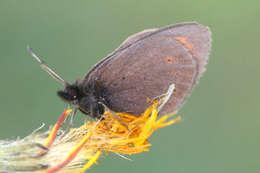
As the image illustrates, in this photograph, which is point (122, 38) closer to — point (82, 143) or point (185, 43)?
point (185, 43)

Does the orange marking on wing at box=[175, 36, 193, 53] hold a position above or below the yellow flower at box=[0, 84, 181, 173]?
above

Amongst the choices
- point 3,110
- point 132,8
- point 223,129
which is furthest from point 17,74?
point 223,129

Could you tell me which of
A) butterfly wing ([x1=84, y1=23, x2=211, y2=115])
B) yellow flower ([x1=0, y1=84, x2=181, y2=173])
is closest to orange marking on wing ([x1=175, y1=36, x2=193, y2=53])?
butterfly wing ([x1=84, y1=23, x2=211, y2=115])

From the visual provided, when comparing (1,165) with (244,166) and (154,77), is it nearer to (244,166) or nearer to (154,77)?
(154,77)

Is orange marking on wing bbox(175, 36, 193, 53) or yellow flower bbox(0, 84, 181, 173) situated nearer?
yellow flower bbox(0, 84, 181, 173)

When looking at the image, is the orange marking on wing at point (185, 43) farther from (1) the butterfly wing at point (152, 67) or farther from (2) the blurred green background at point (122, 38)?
(2) the blurred green background at point (122, 38)

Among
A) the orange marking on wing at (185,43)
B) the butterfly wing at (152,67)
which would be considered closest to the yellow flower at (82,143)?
the butterfly wing at (152,67)

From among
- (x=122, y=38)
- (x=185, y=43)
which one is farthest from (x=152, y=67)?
(x=122, y=38)

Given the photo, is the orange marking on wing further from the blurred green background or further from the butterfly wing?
the blurred green background
